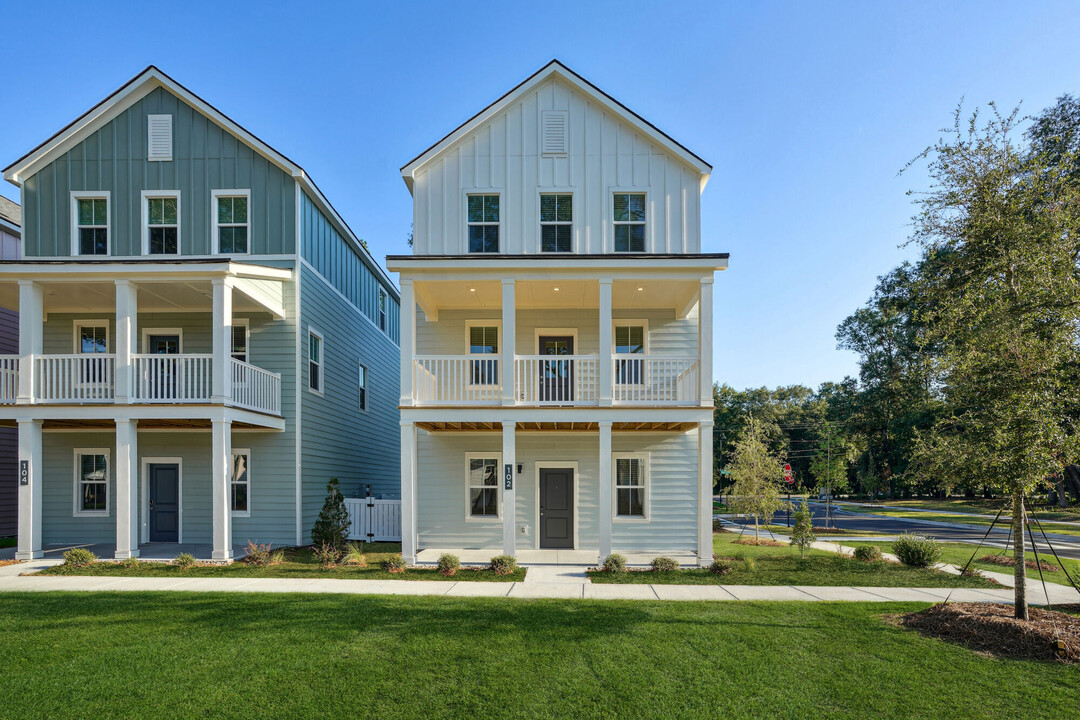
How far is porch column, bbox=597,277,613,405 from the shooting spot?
13688mm

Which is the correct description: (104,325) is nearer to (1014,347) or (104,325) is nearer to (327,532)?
(327,532)

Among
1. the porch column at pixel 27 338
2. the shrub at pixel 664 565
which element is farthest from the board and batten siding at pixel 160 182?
the shrub at pixel 664 565

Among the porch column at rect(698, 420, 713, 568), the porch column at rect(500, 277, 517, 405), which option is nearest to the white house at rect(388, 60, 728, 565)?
the porch column at rect(500, 277, 517, 405)

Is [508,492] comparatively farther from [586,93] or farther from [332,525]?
[586,93]

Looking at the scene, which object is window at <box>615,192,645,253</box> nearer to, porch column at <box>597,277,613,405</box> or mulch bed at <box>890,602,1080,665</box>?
porch column at <box>597,277,613,405</box>

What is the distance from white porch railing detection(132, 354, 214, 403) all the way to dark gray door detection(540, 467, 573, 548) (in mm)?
8278

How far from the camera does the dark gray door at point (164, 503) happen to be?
16.0 metres

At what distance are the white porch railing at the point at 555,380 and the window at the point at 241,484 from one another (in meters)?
7.54

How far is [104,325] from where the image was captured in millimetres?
16547

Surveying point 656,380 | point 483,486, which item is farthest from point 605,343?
A: point 483,486

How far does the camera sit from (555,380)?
15414mm

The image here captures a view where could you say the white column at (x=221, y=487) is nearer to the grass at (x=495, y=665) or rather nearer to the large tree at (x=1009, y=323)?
the grass at (x=495, y=665)

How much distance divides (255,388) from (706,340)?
430 inches

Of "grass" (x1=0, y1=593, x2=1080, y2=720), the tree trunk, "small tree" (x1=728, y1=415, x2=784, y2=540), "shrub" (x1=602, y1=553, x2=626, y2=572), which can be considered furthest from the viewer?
"small tree" (x1=728, y1=415, x2=784, y2=540)
